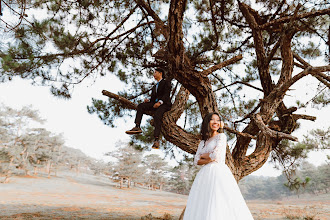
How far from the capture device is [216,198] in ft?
5.74

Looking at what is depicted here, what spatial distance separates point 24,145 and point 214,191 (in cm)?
2092

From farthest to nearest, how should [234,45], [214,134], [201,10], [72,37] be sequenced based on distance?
[234,45] → [201,10] → [72,37] → [214,134]

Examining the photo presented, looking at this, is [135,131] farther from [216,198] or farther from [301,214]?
[301,214]

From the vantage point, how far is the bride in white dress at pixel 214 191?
67.1 inches

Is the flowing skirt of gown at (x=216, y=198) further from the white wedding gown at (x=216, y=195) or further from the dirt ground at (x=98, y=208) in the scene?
the dirt ground at (x=98, y=208)

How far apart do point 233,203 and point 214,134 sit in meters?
0.67

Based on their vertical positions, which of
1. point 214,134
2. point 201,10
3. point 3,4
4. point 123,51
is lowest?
point 214,134

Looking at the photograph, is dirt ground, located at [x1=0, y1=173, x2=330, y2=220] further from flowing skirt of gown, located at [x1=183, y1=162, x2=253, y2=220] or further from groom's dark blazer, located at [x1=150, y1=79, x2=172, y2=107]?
flowing skirt of gown, located at [x1=183, y1=162, x2=253, y2=220]

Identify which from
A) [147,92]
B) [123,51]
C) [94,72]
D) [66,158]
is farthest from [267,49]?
[66,158]

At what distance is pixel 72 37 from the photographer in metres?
3.50

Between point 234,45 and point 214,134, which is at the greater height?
point 234,45

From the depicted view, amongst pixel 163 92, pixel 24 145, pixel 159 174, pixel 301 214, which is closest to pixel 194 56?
pixel 163 92

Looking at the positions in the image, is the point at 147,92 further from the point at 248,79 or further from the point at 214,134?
the point at 214,134

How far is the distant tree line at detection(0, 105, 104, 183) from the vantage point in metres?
15.2
